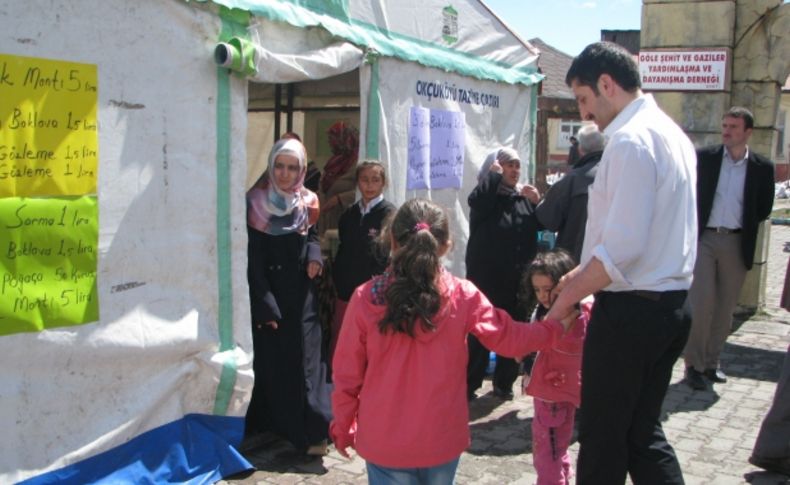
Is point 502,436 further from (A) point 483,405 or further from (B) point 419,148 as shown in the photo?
(B) point 419,148

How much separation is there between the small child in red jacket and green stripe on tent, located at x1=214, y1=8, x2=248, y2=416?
150 cm

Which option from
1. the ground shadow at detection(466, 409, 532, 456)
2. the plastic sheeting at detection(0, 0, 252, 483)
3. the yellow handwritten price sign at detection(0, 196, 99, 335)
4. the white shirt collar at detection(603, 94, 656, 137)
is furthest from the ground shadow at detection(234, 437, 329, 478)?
the white shirt collar at detection(603, 94, 656, 137)

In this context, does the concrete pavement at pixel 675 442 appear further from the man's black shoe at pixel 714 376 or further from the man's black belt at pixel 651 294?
the man's black belt at pixel 651 294

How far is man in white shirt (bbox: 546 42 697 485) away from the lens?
2.65 metres

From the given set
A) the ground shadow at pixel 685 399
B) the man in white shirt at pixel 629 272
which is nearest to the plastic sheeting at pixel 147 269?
the man in white shirt at pixel 629 272

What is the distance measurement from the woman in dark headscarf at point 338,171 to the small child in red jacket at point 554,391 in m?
2.65

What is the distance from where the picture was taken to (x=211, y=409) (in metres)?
4.08

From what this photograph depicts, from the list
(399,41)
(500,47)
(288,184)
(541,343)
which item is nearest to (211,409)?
(288,184)

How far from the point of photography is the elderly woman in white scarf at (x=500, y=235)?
5383 mm

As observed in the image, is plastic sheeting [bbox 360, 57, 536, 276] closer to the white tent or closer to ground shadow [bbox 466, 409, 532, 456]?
the white tent

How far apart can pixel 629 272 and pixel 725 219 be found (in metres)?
3.66

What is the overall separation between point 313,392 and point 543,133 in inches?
211

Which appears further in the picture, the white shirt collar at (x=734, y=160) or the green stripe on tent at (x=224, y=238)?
the white shirt collar at (x=734, y=160)

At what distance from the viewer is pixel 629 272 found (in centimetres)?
276
